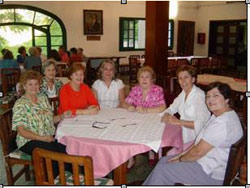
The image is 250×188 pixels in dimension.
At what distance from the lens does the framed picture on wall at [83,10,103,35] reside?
964cm

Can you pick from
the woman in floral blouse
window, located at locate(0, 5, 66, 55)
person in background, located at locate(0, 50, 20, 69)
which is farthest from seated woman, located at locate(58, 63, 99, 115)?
window, located at locate(0, 5, 66, 55)

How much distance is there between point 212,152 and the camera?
6.39 feet

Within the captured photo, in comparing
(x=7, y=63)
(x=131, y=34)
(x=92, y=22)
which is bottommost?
(x=7, y=63)

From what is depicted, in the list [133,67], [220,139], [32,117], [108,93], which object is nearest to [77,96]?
[108,93]

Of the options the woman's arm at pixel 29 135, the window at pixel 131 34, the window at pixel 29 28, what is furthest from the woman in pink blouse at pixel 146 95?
the window at pixel 131 34

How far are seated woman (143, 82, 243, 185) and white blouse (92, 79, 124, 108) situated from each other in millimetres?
1379

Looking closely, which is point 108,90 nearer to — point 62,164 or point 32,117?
point 32,117

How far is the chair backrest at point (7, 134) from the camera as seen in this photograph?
240cm

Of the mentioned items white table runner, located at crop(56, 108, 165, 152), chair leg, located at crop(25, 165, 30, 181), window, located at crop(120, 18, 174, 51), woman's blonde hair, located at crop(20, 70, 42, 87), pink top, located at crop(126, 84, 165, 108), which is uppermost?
window, located at crop(120, 18, 174, 51)

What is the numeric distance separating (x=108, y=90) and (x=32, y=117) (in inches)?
41.7

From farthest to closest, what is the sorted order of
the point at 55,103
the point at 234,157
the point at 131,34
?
the point at 131,34 < the point at 55,103 < the point at 234,157

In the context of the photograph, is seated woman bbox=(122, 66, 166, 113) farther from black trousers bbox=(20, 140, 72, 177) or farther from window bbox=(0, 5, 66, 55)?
window bbox=(0, 5, 66, 55)

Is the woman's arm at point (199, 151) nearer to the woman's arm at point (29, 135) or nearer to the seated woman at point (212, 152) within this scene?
the seated woman at point (212, 152)

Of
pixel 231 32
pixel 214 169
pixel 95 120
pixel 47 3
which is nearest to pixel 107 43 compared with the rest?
pixel 47 3
